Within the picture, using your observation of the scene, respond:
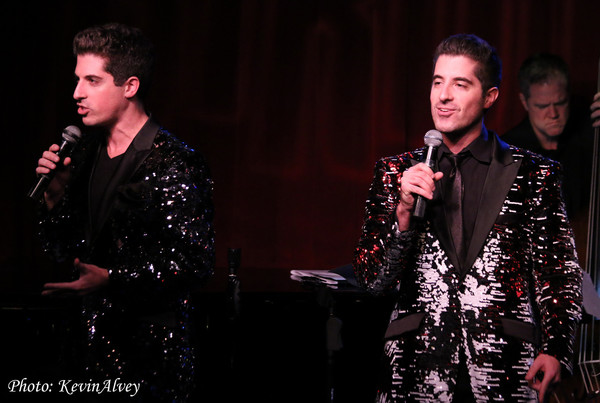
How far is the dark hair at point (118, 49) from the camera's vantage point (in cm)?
204

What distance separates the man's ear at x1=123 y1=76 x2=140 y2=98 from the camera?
206 centimetres

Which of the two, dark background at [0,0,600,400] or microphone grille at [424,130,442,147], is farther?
dark background at [0,0,600,400]

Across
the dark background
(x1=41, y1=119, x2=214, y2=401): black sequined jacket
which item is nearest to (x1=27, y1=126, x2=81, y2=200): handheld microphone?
(x1=41, y1=119, x2=214, y2=401): black sequined jacket

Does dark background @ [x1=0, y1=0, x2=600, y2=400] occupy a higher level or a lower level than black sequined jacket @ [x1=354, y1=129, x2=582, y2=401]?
higher

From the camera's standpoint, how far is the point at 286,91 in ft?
13.5

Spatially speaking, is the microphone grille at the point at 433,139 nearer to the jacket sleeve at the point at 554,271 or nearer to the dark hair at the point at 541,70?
the jacket sleeve at the point at 554,271

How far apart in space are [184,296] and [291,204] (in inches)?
88.8

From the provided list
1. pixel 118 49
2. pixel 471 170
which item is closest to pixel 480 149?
pixel 471 170

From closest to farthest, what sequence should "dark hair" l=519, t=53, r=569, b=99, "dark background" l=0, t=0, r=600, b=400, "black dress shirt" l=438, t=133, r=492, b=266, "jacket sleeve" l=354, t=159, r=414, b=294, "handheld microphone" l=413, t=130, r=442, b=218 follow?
1. "handheld microphone" l=413, t=130, r=442, b=218
2. "jacket sleeve" l=354, t=159, r=414, b=294
3. "black dress shirt" l=438, t=133, r=492, b=266
4. "dark background" l=0, t=0, r=600, b=400
5. "dark hair" l=519, t=53, r=569, b=99

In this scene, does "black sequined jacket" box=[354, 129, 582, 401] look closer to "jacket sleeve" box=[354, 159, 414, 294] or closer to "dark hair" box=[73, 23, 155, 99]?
"jacket sleeve" box=[354, 159, 414, 294]

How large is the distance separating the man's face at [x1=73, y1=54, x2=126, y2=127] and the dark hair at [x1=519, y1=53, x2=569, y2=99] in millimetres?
2751

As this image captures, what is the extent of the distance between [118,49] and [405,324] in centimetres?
119

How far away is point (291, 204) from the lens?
164 inches

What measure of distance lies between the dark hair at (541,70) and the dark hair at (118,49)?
2651 mm
